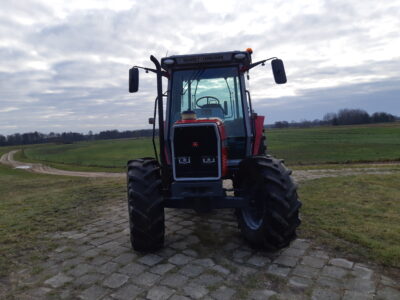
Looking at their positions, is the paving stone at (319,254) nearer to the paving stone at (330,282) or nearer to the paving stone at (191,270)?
the paving stone at (330,282)

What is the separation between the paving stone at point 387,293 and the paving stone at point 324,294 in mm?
382

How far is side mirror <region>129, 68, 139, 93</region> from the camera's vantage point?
4.69 meters

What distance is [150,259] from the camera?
382 centimetres

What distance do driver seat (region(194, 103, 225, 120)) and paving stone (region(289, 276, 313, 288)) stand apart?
104 inches

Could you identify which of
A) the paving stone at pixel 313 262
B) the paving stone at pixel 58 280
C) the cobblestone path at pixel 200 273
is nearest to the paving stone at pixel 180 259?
the cobblestone path at pixel 200 273

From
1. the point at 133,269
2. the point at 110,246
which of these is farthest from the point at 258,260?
the point at 110,246

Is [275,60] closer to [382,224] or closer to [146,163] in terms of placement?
[146,163]

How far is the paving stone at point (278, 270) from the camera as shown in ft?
11.1

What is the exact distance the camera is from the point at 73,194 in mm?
8219

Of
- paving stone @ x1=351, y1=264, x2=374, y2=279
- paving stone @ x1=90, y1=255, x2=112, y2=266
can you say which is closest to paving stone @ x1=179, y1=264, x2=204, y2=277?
paving stone @ x1=90, y1=255, x2=112, y2=266

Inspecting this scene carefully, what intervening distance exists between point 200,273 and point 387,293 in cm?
189

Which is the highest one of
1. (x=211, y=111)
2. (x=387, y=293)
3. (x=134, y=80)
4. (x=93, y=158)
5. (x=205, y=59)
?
(x=205, y=59)

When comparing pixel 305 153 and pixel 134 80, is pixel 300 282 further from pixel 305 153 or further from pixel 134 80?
pixel 305 153

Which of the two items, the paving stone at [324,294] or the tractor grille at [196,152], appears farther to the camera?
the tractor grille at [196,152]
